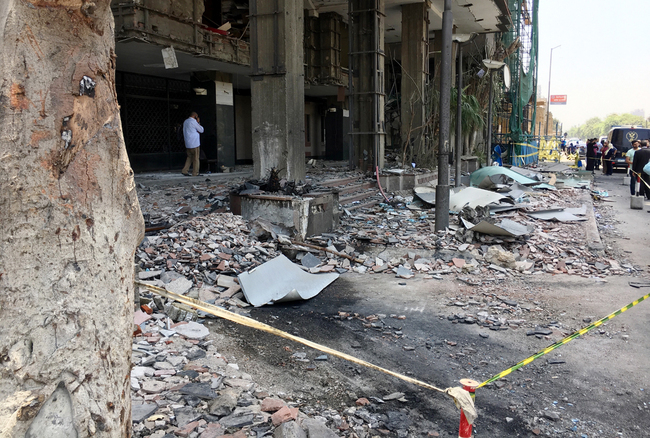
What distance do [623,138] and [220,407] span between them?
2651 centimetres

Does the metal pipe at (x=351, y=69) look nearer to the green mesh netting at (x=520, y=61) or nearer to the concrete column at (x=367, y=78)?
→ the concrete column at (x=367, y=78)

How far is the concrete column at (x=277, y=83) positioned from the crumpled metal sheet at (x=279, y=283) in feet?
10.8

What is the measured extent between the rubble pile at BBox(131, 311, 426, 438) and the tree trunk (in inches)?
45.3

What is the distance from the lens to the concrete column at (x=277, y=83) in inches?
351

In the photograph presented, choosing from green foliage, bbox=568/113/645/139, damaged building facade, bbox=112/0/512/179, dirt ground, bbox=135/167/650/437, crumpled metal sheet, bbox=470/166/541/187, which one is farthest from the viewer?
green foliage, bbox=568/113/645/139

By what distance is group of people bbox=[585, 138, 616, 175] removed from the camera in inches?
937

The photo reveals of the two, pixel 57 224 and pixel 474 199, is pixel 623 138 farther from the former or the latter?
pixel 57 224

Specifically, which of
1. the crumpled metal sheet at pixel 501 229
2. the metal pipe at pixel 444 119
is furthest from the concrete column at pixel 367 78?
the crumpled metal sheet at pixel 501 229

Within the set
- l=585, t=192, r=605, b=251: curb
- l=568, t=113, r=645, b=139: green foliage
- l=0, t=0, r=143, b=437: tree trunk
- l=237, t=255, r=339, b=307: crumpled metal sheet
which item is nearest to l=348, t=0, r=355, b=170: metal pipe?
l=585, t=192, r=605, b=251: curb

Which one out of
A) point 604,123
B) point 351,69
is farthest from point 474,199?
point 604,123

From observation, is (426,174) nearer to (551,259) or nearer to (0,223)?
(551,259)

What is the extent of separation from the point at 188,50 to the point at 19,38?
12.8m

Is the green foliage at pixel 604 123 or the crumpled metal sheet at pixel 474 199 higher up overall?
the green foliage at pixel 604 123

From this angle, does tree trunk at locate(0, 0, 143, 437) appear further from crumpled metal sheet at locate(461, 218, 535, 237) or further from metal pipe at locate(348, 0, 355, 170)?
metal pipe at locate(348, 0, 355, 170)
